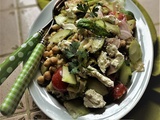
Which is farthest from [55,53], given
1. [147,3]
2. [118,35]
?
[147,3]

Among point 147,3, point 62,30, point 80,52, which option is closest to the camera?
point 80,52

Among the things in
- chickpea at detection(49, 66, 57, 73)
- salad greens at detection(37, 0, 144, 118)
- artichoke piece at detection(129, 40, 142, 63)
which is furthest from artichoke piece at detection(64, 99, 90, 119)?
artichoke piece at detection(129, 40, 142, 63)

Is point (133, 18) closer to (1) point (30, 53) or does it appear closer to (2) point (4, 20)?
(1) point (30, 53)

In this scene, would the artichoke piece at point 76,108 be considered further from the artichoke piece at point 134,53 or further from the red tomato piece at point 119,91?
the artichoke piece at point 134,53

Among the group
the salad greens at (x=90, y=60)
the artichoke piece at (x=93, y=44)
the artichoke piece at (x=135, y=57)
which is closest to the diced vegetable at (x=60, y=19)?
the salad greens at (x=90, y=60)

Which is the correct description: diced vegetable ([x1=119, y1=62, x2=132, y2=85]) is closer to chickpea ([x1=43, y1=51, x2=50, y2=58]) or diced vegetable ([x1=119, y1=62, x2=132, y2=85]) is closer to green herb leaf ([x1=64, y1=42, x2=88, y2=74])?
green herb leaf ([x1=64, y1=42, x2=88, y2=74])

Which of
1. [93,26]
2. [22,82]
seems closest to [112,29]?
[93,26]

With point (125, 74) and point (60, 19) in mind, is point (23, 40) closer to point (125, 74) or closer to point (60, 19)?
point (60, 19)
